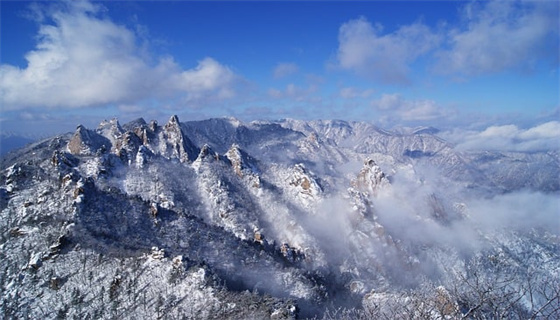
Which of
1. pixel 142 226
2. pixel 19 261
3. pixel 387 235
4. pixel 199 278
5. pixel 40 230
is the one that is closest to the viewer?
pixel 199 278

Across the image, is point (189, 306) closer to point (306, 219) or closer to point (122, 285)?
point (122, 285)

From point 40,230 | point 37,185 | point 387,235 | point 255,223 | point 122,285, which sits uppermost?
point 37,185

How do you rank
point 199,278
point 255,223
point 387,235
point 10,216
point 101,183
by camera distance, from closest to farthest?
point 199,278 < point 10,216 < point 101,183 < point 255,223 < point 387,235

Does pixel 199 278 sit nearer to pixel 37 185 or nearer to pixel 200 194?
pixel 37 185

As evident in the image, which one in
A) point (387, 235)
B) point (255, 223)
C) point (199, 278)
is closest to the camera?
point (199, 278)

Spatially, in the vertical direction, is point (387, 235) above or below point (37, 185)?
below

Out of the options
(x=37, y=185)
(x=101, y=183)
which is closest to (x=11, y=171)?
(x=37, y=185)

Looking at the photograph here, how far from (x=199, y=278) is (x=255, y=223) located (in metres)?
94.8

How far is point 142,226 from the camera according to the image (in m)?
116

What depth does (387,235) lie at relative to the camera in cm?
19175

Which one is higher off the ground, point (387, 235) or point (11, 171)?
point (11, 171)

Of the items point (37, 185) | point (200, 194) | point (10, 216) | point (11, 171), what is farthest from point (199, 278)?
point (200, 194)

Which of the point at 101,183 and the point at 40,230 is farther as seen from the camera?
the point at 101,183

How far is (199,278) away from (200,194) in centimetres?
10619
